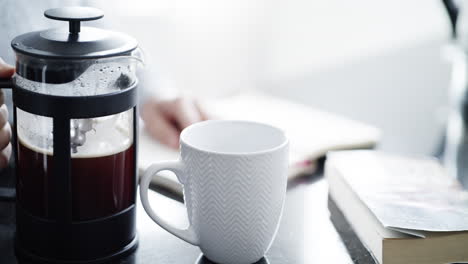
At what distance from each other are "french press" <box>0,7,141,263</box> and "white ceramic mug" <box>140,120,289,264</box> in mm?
44

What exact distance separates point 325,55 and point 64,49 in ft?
6.94

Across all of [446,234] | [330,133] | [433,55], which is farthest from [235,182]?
[433,55]

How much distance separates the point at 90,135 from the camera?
0.63m

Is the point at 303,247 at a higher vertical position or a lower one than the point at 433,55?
higher

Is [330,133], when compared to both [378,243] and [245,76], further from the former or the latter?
[245,76]

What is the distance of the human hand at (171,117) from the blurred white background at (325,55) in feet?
3.77

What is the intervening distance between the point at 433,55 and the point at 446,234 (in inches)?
90.1

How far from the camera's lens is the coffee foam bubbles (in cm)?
62

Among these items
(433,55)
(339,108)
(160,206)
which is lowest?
A: (339,108)

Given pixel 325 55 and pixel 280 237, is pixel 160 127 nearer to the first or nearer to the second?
pixel 280 237

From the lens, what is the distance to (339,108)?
8.50ft

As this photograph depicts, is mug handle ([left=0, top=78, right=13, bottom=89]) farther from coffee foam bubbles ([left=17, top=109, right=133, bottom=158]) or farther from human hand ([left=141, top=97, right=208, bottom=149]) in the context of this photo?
human hand ([left=141, top=97, right=208, bottom=149])

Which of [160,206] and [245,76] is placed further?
[245,76]

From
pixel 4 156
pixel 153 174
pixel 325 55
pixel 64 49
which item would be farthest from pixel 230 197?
pixel 325 55
